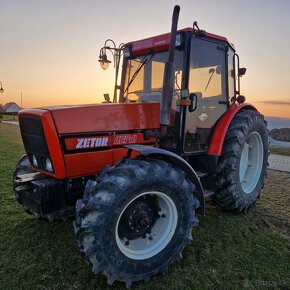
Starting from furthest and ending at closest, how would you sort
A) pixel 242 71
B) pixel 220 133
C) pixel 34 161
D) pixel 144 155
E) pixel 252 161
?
pixel 252 161, pixel 242 71, pixel 220 133, pixel 34 161, pixel 144 155

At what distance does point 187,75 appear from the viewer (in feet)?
13.1

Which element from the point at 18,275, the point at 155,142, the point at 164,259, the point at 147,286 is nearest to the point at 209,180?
the point at 155,142

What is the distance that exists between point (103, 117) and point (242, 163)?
2.82m

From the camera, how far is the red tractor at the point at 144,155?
2.92 metres

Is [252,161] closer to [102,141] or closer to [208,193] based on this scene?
[208,193]

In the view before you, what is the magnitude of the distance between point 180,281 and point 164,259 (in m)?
0.26

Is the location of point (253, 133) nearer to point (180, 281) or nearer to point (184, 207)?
point (184, 207)

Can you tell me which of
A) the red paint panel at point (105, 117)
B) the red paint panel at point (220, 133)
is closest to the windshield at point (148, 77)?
the red paint panel at point (105, 117)

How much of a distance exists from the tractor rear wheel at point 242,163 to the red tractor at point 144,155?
17 millimetres

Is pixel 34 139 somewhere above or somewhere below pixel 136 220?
above

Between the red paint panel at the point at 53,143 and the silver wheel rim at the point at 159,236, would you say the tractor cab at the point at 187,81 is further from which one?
the red paint panel at the point at 53,143

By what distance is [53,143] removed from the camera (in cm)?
327

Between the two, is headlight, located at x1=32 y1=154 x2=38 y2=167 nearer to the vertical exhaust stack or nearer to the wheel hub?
the wheel hub

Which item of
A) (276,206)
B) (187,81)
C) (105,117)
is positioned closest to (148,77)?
(187,81)
